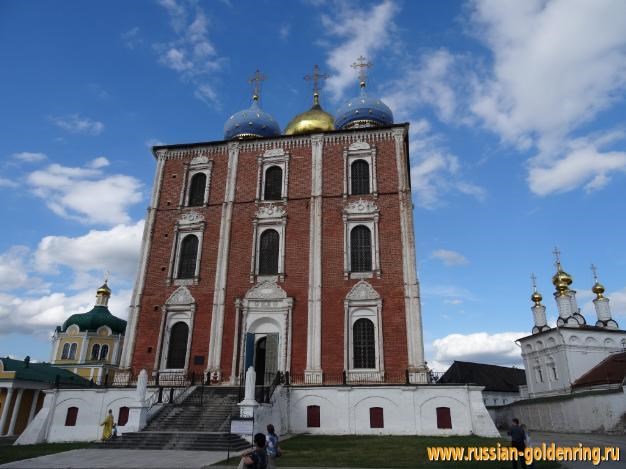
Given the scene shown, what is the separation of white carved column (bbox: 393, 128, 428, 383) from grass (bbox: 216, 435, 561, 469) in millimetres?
3528

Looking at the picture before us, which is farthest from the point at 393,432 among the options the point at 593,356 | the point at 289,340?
the point at 593,356

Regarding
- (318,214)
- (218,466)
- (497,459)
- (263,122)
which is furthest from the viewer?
(263,122)

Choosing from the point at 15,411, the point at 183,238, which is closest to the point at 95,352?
the point at 15,411

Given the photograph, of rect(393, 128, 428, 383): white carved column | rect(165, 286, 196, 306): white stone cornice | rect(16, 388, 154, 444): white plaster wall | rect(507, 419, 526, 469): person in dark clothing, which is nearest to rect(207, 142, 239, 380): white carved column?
rect(165, 286, 196, 306): white stone cornice

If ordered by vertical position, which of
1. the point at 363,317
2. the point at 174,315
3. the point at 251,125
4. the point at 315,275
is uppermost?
the point at 251,125

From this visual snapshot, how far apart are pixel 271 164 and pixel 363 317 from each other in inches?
380

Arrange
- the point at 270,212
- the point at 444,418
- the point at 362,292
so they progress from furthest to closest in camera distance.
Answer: the point at 270,212 < the point at 362,292 < the point at 444,418

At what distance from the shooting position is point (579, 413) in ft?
89.0

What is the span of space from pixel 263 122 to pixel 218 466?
70.7 ft

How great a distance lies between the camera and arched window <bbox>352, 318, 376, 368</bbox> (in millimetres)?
20469

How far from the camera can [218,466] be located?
34.6 ft

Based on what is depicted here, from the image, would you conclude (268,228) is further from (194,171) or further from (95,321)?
(95,321)

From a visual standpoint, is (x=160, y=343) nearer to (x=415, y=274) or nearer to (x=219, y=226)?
(x=219, y=226)

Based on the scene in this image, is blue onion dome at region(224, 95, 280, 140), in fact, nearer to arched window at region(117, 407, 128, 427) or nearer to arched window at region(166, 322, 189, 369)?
arched window at region(166, 322, 189, 369)
